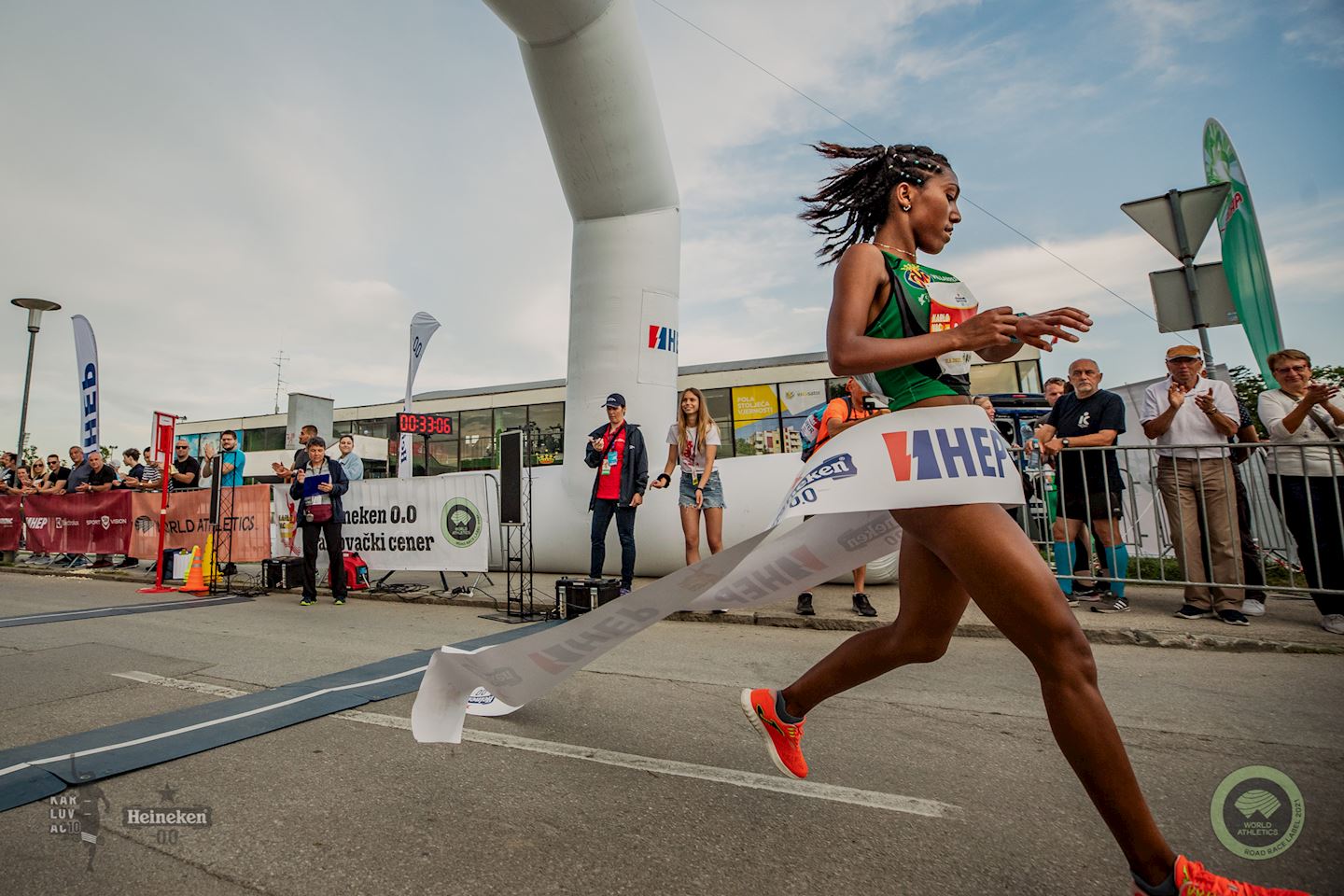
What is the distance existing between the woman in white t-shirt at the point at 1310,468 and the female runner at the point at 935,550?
4.68m

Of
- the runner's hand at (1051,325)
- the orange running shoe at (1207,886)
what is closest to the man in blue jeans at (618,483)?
the runner's hand at (1051,325)

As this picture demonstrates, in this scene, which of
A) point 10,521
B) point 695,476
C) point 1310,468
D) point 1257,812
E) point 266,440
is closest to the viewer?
point 1257,812

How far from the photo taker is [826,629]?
5.52 meters

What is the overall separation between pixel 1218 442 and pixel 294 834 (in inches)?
261

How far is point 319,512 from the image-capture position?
25.6 ft

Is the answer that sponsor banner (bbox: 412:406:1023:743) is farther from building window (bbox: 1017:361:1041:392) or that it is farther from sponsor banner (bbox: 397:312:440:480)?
building window (bbox: 1017:361:1041:392)

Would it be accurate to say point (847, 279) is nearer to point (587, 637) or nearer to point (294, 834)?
point (587, 637)

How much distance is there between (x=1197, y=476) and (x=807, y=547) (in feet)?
16.7

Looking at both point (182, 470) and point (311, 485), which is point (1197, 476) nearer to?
point (311, 485)

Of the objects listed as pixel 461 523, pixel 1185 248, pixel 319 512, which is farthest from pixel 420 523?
pixel 1185 248

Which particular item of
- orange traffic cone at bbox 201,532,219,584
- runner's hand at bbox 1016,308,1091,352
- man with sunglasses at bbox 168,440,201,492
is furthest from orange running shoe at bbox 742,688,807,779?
man with sunglasses at bbox 168,440,201,492

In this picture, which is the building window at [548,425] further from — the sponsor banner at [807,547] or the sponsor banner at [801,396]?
the sponsor banner at [807,547]

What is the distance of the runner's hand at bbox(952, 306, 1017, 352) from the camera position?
1767mm

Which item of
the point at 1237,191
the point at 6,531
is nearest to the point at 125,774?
the point at 1237,191
